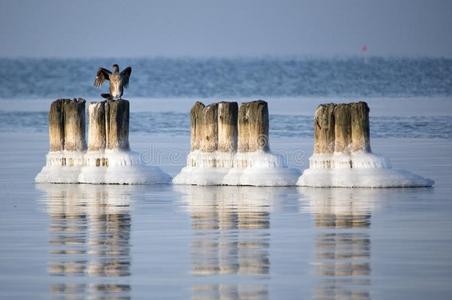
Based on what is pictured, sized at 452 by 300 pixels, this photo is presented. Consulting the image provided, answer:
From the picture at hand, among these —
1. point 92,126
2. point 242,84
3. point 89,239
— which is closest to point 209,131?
point 92,126

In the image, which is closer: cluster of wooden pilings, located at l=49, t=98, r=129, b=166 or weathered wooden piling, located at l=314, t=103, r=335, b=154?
weathered wooden piling, located at l=314, t=103, r=335, b=154

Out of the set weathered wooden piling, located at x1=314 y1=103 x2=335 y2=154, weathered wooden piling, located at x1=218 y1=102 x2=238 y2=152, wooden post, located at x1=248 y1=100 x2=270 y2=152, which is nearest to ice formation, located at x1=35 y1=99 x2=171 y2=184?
weathered wooden piling, located at x1=218 y1=102 x2=238 y2=152

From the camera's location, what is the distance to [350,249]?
60.9ft

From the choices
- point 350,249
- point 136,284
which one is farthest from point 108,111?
point 136,284

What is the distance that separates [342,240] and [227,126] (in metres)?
7.78

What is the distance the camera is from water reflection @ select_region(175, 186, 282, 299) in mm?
16156

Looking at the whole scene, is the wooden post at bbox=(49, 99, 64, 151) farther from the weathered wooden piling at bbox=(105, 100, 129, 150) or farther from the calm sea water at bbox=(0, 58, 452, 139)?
the calm sea water at bbox=(0, 58, 452, 139)

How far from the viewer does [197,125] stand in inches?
1080

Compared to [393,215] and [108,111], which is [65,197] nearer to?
[108,111]

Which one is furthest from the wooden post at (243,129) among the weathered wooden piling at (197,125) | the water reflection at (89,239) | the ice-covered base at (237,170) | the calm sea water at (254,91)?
the calm sea water at (254,91)

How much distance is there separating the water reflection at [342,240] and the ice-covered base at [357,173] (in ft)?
1.01

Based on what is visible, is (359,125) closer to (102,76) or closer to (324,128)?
(324,128)

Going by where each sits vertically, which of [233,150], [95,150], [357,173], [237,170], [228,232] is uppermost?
[95,150]

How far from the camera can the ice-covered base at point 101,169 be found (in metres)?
27.5
